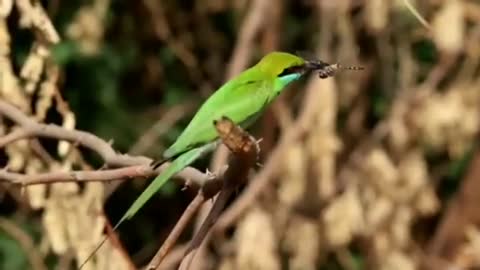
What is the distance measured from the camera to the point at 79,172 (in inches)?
65.1

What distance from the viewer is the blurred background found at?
10.2ft

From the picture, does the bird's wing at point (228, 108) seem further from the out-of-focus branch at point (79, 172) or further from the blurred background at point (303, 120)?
the blurred background at point (303, 120)

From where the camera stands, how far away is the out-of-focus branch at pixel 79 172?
1.60 metres

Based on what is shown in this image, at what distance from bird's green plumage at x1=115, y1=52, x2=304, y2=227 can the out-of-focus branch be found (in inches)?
1.2

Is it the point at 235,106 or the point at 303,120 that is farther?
the point at 303,120

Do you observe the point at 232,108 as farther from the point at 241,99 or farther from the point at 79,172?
the point at 79,172

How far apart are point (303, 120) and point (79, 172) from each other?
1.46 metres

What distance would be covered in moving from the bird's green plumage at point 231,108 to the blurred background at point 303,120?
99cm

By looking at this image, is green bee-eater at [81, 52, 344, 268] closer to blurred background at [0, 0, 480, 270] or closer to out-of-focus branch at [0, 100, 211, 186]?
out-of-focus branch at [0, 100, 211, 186]

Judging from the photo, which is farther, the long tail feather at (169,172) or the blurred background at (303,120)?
the blurred background at (303,120)

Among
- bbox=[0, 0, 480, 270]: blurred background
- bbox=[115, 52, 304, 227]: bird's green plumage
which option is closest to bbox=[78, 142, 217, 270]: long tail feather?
bbox=[115, 52, 304, 227]: bird's green plumage

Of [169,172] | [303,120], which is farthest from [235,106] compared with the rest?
[303,120]

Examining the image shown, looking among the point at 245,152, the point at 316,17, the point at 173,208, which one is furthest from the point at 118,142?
the point at 245,152

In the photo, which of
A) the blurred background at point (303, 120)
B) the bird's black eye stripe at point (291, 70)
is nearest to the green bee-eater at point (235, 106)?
the bird's black eye stripe at point (291, 70)
